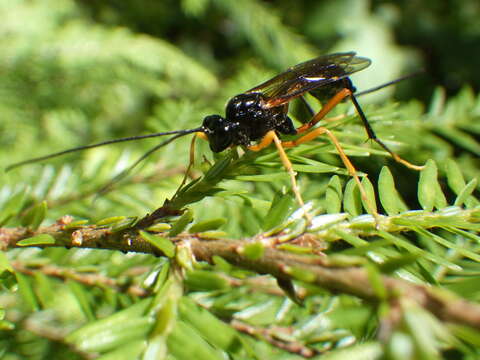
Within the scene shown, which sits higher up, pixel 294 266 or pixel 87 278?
pixel 294 266

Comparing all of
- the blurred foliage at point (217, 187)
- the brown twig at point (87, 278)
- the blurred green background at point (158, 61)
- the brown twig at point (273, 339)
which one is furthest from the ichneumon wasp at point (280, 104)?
the brown twig at point (273, 339)

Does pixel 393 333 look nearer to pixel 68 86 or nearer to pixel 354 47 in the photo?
pixel 68 86

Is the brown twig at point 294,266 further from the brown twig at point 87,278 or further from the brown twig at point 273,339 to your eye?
the brown twig at point 273,339

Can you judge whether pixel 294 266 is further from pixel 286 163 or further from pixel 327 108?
pixel 327 108

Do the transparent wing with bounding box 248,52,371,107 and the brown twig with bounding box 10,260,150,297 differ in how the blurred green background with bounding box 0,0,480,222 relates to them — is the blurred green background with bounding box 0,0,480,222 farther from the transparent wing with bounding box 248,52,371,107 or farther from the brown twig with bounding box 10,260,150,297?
the brown twig with bounding box 10,260,150,297

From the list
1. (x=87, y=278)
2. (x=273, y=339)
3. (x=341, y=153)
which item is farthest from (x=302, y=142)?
(x=87, y=278)

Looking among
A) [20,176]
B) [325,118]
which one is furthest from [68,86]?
[325,118]
